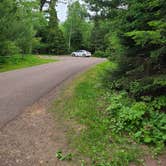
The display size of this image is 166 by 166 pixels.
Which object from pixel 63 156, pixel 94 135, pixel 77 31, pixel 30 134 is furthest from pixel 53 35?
pixel 63 156

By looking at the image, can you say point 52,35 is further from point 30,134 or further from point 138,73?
point 30,134

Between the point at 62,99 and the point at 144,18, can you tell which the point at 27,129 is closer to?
the point at 62,99

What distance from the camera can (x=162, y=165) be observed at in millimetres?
3512

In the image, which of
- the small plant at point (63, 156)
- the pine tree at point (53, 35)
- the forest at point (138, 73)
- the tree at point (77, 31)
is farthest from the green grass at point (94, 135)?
the tree at point (77, 31)

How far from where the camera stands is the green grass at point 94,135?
11.9ft

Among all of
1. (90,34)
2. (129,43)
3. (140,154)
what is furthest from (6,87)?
(90,34)

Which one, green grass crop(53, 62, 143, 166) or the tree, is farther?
the tree

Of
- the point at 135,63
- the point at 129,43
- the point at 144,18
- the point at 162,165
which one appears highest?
the point at 144,18

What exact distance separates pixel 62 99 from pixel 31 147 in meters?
3.01

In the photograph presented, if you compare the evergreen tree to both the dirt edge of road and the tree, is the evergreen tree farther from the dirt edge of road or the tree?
the dirt edge of road

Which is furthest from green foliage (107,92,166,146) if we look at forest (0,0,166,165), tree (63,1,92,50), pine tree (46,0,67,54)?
tree (63,1,92,50)

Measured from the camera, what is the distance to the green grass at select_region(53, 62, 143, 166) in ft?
11.9

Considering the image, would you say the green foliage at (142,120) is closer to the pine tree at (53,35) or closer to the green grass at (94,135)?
the green grass at (94,135)

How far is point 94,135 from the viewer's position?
4336 millimetres
